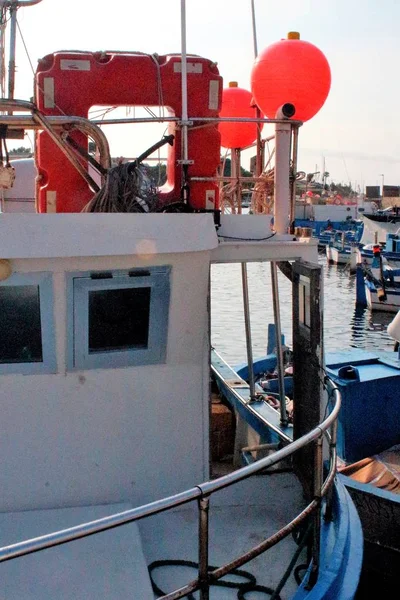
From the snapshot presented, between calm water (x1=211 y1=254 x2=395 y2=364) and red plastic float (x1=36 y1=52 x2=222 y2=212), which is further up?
red plastic float (x1=36 y1=52 x2=222 y2=212)

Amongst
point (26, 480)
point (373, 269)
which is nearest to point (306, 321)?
point (26, 480)

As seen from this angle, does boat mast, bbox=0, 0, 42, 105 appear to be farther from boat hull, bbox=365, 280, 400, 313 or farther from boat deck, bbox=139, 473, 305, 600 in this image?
boat hull, bbox=365, 280, 400, 313

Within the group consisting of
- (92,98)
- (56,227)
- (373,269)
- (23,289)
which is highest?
(92,98)

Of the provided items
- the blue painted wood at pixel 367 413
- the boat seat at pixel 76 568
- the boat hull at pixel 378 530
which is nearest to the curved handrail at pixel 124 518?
the boat seat at pixel 76 568

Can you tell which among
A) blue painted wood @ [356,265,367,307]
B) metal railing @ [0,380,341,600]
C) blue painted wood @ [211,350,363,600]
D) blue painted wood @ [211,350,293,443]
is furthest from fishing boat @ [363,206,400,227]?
metal railing @ [0,380,341,600]

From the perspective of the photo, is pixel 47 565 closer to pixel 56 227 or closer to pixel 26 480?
pixel 26 480

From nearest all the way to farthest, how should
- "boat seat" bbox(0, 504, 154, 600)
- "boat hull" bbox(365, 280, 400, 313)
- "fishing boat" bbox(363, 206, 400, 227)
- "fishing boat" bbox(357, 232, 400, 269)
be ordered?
"boat seat" bbox(0, 504, 154, 600)
"boat hull" bbox(365, 280, 400, 313)
"fishing boat" bbox(357, 232, 400, 269)
"fishing boat" bbox(363, 206, 400, 227)

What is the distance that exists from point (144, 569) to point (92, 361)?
1.41 m

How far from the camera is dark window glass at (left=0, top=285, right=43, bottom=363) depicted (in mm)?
4445

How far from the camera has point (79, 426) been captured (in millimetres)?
4766

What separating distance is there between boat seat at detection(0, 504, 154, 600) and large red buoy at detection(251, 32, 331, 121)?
3.53m

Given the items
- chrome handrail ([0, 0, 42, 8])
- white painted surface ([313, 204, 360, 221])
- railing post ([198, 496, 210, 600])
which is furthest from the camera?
white painted surface ([313, 204, 360, 221])

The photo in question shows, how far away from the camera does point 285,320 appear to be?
25.9 metres

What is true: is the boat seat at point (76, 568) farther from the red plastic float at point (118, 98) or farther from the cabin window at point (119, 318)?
the red plastic float at point (118, 98)
